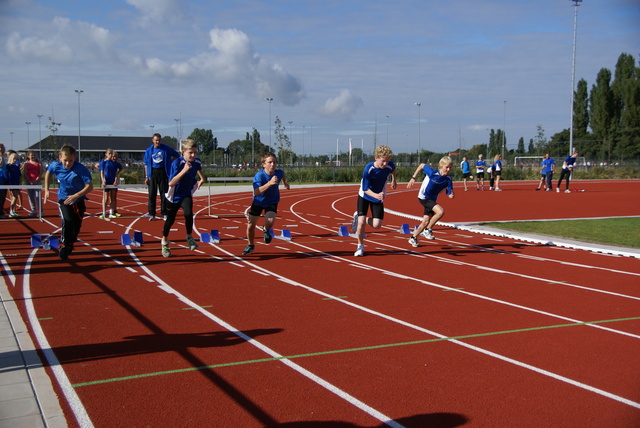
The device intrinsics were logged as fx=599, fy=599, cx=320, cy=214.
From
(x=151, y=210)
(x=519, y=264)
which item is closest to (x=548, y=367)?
(x=519, y=264)

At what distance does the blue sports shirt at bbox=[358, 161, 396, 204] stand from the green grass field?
5.07 meters

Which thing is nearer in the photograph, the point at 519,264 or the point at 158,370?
the point at 158,370

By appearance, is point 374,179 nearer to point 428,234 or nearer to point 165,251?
point 428,234

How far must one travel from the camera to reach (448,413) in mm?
3959

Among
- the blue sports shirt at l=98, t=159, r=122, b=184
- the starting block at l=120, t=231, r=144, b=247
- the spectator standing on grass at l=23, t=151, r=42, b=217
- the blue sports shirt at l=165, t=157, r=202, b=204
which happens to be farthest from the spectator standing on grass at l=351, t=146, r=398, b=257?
the spectator standing on grass at l=23, t=151, r=42, b=217

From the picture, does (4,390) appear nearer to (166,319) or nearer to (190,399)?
(190,399)

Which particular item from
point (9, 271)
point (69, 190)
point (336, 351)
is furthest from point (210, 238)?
point (336, 351)

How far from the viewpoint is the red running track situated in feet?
13.3

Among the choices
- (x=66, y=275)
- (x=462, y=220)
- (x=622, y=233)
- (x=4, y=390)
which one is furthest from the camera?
(x=462, y=220)

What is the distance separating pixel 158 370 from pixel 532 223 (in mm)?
13310

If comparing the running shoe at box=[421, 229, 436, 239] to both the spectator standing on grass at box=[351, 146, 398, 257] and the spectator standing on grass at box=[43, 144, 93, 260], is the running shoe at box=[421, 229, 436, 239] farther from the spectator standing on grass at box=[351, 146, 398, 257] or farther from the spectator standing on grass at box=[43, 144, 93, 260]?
the spectator standing on grass at box=[43, 144, 93, 260]

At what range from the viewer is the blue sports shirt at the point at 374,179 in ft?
34.2

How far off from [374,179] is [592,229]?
7.00 m

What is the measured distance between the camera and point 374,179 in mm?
10484
